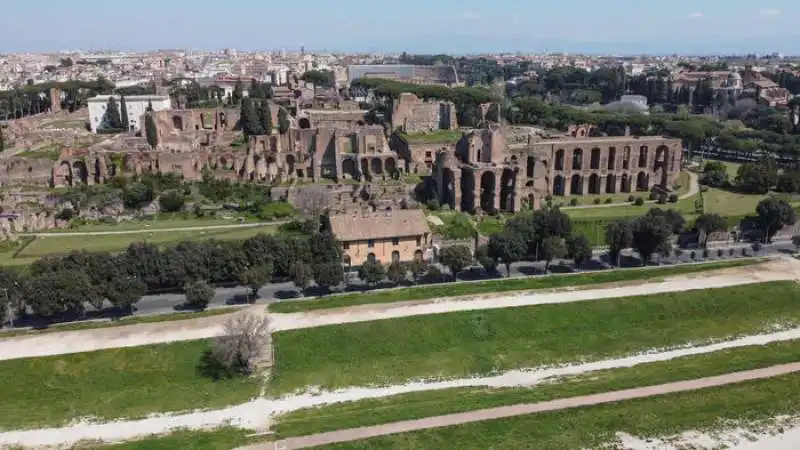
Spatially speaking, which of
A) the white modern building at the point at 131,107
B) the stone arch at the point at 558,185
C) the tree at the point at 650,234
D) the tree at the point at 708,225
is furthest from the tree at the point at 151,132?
the tree at the point at 708,225

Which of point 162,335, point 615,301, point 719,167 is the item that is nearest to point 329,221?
point 162,335

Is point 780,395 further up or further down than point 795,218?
further down

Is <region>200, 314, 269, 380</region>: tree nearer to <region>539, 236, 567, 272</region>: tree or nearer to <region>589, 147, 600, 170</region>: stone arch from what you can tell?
Result: <region>539, 236, 567, 272</region>: tree

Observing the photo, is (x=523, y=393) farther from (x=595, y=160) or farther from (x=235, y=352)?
(x=595, y=160)

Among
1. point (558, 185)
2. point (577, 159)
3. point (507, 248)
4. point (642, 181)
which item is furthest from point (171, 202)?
point (642, 181)

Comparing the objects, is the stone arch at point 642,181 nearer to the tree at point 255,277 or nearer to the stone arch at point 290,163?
the stone arch at point 290,163

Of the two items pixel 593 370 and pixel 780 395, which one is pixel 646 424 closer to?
pixel 593 370
